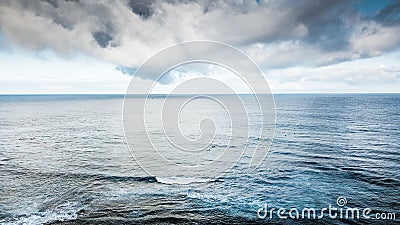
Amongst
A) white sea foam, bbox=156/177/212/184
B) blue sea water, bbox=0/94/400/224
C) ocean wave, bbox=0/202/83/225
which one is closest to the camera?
ocean wave, bbox=0/202/83/225

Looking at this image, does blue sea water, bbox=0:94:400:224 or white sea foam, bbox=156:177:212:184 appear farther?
white sea foam, bbox=156:177:212:184

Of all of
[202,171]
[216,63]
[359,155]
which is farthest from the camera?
[359,155]

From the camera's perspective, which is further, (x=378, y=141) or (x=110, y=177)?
(x=378, y=141)

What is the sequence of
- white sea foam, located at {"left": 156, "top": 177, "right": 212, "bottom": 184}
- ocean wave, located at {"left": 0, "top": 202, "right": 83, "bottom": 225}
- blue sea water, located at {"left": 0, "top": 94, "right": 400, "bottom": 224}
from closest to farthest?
1. ocean wave, located at {"left": 0, "top": 202, "right": 83, "bottom": 225}
2. blue sea water, located at {"left": 0, "top": 94, "right": 400, "bottom": 224}
3. white sea foam, located at {"left": 156, "top": 177, "right": 212, "bottom": 184}

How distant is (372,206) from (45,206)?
29.5 meters

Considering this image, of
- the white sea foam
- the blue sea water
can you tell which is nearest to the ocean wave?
the blue sea water

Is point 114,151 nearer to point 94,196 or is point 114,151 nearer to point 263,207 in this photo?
point 94,196

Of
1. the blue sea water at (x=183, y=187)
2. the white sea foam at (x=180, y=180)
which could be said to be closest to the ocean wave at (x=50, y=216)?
the blue sea water at (x=183, y=187)

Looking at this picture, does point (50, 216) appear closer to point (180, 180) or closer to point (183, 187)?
point (183, 187)

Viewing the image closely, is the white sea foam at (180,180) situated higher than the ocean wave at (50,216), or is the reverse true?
the white sea foam at (180,180)

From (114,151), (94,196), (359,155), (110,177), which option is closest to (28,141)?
(114,151)

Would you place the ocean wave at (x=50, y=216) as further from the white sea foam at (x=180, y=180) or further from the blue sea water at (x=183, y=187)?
the white sea foam at (x=180, y=180)

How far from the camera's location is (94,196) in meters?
27.1

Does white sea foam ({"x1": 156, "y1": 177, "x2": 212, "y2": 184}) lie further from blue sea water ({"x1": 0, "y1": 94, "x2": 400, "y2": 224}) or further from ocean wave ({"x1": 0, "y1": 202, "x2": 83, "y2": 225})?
ocean wave ({"x1": 0, "y1": 202, "x2": 83, "y2": 225})
